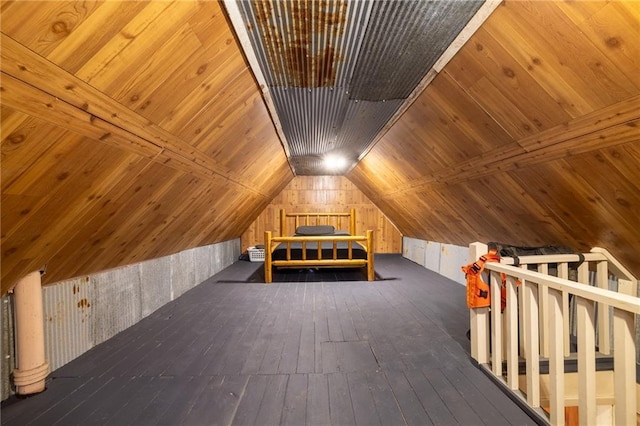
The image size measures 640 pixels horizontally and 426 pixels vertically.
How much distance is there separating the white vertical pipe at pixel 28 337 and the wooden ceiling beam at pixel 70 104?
1.03 meters

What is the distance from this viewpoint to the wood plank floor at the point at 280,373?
1461 millimetres

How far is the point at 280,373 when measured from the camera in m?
1.84

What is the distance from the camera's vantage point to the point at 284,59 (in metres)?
1.71

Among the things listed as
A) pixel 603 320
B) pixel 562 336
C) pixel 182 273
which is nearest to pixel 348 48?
pixel 562 336

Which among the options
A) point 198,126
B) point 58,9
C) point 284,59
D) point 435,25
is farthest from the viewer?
point 198,126

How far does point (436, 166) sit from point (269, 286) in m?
2.79

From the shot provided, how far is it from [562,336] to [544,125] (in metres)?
1.12

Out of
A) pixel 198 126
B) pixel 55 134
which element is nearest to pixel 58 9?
pixel 55 134

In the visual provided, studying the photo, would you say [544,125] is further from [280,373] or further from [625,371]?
[280,373]

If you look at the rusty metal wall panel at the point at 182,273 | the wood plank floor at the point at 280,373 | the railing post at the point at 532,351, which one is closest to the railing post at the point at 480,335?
the wood plank floor at the point at 280,373

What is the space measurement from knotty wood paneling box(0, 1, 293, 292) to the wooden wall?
193 inches

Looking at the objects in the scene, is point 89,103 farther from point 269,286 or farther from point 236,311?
point 269,286

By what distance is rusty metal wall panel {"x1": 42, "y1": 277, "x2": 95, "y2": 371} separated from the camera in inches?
72.6

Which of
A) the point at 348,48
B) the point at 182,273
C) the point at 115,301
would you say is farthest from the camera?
the point at 182,273
